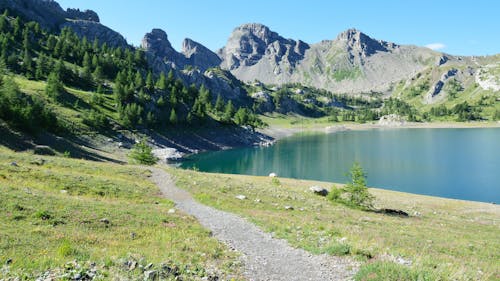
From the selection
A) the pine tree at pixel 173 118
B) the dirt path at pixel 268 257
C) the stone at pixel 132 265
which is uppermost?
the pine tree at pixel 173 118

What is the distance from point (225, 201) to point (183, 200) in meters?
4.39

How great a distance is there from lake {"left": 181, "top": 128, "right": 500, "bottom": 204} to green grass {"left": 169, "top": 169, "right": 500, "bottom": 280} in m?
24.9

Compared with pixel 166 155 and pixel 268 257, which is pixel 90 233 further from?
pixel 166 155

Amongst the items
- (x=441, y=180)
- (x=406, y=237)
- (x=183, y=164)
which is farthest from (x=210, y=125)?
(x=406, y=237)

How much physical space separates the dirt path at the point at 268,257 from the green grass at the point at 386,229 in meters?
0.85

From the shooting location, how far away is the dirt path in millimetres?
12992

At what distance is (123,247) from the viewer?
48.2 feet

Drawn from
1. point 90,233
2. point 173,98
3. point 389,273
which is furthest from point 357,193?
point 173,98

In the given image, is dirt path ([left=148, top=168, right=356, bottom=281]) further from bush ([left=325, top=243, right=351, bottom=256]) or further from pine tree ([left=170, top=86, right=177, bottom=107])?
pine tree ([left=170, top=86, right=177, bottom=107])

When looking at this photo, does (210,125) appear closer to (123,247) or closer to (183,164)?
(183,164)

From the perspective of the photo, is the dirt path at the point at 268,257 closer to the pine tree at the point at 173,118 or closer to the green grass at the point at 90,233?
the green grass at the point at 90,233

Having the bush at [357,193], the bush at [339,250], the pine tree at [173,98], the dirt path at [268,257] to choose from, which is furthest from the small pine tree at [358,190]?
the pine tree at [173,98]

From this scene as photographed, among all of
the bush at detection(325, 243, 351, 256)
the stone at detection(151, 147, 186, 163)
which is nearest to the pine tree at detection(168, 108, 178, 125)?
the stone at detection(151, 147, 186, 163)

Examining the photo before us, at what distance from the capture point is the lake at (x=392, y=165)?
7669 centimetres
